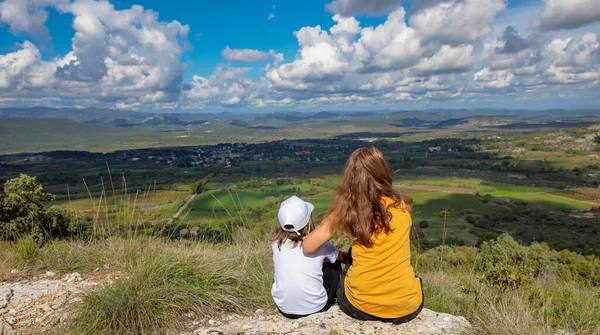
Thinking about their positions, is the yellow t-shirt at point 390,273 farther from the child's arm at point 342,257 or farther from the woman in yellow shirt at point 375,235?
the child's arm at point 342,257

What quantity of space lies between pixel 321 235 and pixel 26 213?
689 cm

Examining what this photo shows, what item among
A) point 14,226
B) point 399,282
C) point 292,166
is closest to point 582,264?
point 399,282

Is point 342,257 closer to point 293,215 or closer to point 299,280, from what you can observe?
point 299,280

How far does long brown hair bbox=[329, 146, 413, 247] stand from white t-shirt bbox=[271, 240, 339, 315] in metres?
0.50

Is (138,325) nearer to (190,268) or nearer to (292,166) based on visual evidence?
(190,268)

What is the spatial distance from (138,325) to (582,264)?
2171cm

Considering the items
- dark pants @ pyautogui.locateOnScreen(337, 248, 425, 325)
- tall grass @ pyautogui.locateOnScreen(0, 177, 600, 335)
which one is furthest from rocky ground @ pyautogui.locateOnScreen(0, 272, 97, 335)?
dark pants @ pyautogui.locateOnScreen(337, 248, 425, 325)

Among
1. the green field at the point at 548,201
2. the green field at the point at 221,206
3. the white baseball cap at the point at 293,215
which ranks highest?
the white baseball cap at the point at 293,215

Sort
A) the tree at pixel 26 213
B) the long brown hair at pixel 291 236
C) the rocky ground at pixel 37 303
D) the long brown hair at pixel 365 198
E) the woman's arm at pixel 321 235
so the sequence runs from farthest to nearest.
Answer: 1. the tree at pixel 26 213
2. the long brown hair at pixel 291 236
3. the rocky ground at pixel 37 303
4. the woman's arm at pixel 321 235
5. the long brown hair at pixel 365 198

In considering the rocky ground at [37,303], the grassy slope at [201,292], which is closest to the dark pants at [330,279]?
the grassy slope at [201,292]

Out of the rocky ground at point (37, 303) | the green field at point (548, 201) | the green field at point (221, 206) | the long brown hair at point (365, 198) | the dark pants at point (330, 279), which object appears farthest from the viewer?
the green field at point (548, 201)

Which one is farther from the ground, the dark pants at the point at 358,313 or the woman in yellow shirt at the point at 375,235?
the woman in yellow shirt at the point at 375,235

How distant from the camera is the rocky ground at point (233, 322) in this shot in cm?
283

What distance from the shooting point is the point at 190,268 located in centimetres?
366
